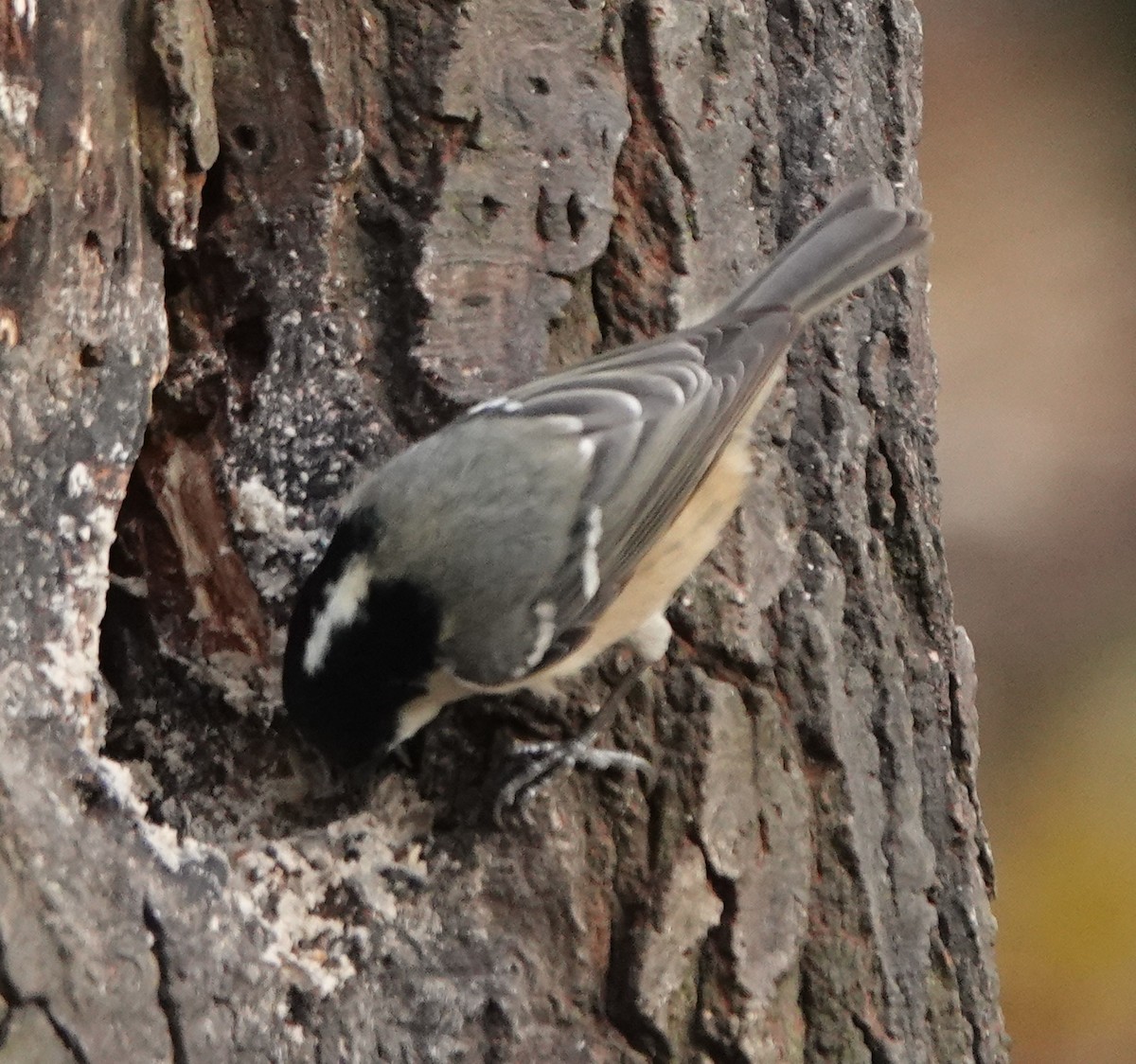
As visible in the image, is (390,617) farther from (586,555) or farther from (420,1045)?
(420,1045)

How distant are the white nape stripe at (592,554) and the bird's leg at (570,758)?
5.5 inches

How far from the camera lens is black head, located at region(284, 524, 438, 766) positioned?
153 centimetres

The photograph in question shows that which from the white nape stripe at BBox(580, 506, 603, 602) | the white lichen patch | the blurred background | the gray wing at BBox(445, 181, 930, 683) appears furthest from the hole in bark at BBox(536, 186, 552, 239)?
the blurred background

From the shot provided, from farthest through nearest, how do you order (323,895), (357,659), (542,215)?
(542,215), (357,659), (323,895)

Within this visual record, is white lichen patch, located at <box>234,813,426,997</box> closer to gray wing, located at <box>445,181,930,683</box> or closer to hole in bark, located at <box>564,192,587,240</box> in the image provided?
gray wing, located at <box>445,181,930,683</box>

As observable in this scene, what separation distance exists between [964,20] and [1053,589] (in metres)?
1.96

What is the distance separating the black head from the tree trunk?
0.09 meters

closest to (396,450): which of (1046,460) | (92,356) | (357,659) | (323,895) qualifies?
(357,659)

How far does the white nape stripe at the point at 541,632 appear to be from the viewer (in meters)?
1.64

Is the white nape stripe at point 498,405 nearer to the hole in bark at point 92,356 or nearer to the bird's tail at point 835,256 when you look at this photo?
the bird's tail at point 835,256

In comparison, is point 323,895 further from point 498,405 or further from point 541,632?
point 498,405

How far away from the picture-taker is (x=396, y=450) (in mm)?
1671

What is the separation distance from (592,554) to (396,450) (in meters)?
0.29

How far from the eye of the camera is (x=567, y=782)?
154 centimetres
